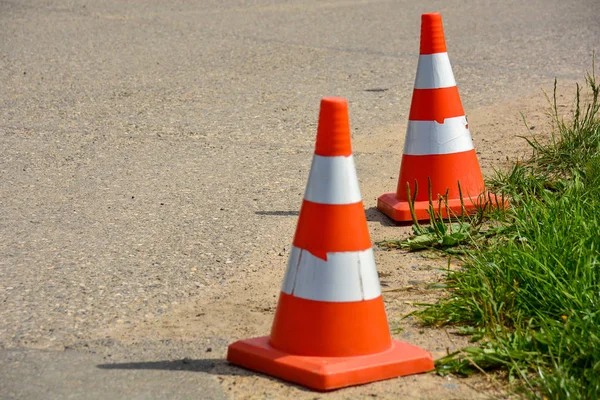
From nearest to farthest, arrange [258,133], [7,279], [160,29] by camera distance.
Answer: [7,279]
[258,133]
[160,29]

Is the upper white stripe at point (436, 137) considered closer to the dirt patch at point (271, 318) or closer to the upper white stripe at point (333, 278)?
the dirt patch at point (271, 318)

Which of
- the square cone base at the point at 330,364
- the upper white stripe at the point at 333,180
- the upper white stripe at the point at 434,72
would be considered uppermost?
the upper white stripe at the point at 434,72

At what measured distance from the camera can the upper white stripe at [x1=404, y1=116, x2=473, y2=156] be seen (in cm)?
487

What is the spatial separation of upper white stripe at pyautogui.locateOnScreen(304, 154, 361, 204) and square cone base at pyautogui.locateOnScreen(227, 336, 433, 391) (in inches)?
21.2

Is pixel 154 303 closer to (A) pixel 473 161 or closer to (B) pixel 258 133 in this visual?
(A) pixel 473 161

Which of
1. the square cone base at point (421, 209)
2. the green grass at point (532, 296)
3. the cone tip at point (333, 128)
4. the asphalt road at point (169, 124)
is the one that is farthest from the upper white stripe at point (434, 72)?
the cone tip at point (333, 128)

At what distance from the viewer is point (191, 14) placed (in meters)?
12.2

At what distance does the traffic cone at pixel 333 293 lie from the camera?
3.12 metres

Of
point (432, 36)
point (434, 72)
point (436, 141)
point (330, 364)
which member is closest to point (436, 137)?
point (436, 141)

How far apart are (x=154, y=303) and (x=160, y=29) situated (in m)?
7.72

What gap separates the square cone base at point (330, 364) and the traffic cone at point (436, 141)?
178 cm

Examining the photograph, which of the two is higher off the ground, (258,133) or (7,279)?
(258,133)

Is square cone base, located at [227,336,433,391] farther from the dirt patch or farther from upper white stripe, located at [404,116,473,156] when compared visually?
upper white stripe, located at [404,116,473,156]

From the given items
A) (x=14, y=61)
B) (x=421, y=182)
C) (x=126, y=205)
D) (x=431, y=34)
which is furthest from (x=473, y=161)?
(x=14, y=61)
